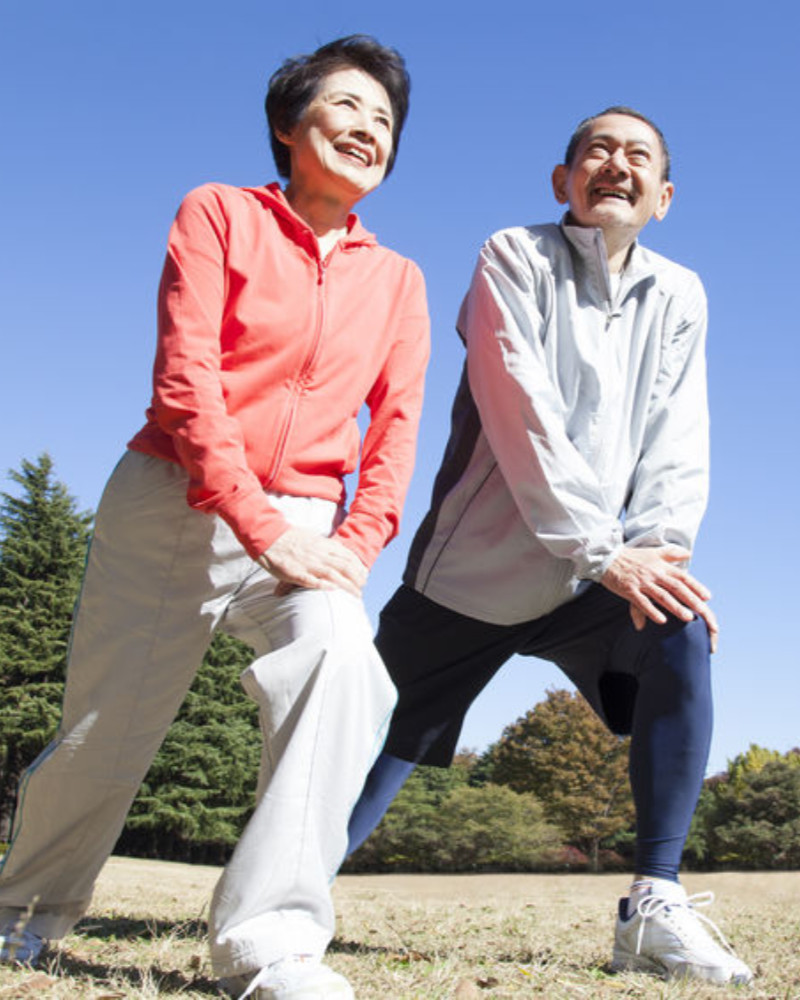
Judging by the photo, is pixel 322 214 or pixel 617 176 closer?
pixel 322 214

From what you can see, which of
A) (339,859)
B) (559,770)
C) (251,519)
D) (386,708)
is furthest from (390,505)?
(559,770)

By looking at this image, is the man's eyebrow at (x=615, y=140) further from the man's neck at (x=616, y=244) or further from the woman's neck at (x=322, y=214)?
the woman's neck at (x=322, y=214)

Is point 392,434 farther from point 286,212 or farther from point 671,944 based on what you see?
point 671,944

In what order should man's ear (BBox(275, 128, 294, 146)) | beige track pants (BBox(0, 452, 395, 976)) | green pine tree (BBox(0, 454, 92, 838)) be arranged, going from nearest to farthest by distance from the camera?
beige track pants (BBox(0, 452, 395, 976)), man's ear (BBox(275, 128, 294, 146)), green pine tree (BBox(0, 454, 92, 838))

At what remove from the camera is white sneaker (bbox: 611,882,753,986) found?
9.61 ft

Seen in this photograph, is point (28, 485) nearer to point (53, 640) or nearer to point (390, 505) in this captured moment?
point (53, 640)

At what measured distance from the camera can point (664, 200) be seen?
3.88 m

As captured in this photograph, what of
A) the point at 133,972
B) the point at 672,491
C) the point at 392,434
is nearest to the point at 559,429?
the point at 672,491

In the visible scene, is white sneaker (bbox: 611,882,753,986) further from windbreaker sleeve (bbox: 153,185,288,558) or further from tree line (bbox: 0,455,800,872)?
tree line (bbox: 0,455,800,872)

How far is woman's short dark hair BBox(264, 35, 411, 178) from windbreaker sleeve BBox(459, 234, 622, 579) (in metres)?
0.58

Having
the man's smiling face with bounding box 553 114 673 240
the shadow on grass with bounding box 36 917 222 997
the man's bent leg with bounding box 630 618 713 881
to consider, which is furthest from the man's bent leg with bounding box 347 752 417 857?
the man's smiling face with bounding box 553 114 673 240

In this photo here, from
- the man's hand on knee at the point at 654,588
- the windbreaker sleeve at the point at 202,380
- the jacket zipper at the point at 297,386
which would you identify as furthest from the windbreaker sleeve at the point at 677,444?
the windbreaker sleeve at the point at 202,380

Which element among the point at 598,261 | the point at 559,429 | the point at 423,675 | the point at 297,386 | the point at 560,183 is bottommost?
the point at 423,675

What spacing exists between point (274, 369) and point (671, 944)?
2.07m
